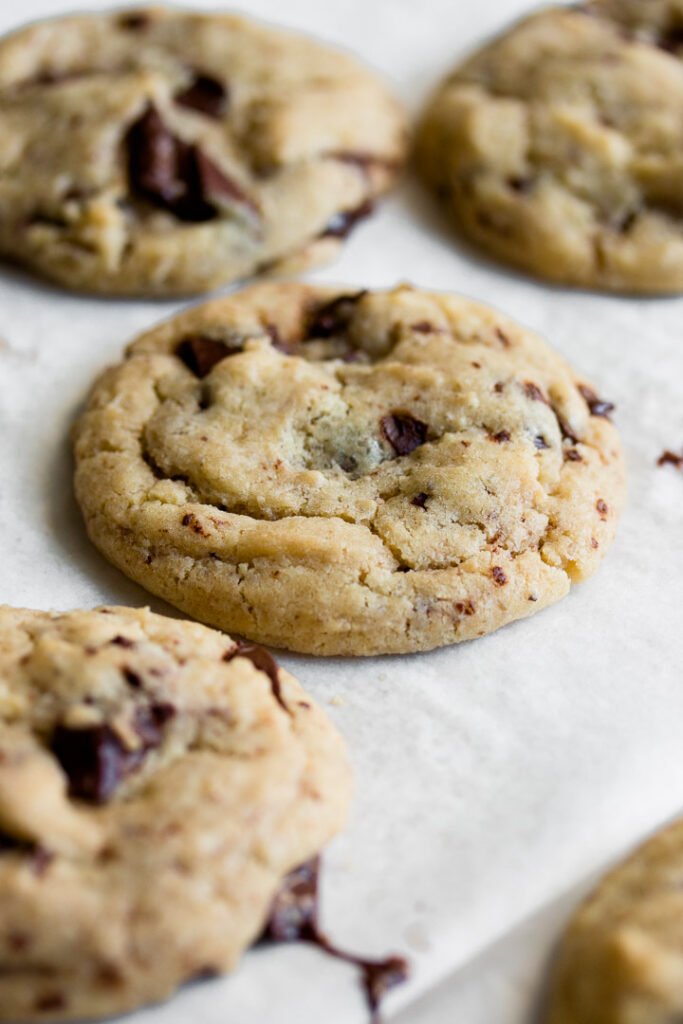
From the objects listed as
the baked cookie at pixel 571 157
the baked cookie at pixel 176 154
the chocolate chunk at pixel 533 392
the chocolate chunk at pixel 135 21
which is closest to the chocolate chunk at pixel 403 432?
the chocolate chunk at pixel 533 392

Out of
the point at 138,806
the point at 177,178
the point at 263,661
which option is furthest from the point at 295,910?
the point at 177,178

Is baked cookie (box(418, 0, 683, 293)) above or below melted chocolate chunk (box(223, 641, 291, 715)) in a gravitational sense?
above

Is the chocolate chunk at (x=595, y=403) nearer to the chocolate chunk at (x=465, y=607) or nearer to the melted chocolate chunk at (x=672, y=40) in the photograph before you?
the chocolate chunk at (x=465, y=607)

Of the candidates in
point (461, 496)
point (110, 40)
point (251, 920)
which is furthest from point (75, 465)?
point (110, 40)

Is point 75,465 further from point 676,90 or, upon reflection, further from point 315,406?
point 676,90

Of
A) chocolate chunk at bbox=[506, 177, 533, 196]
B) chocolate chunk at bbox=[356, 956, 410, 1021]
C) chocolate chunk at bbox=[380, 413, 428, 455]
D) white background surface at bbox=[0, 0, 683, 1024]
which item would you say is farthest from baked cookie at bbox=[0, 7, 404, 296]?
chocolate chunk at bbox=[356, 956, 410, 1021]

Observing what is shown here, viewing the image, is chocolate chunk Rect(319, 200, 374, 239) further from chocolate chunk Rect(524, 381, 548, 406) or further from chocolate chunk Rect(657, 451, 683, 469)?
chocolate chunk Rect(657, 451, 683, 469)
